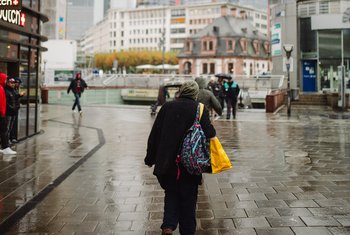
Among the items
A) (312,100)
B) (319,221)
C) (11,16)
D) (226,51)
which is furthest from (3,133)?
(226,51)

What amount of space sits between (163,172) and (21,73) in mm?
8465

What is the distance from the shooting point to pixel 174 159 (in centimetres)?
420

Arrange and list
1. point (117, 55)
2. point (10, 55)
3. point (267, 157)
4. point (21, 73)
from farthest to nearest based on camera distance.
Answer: point (117, 55)
point (21, 73)
point (10, 55)
point (267, 157)

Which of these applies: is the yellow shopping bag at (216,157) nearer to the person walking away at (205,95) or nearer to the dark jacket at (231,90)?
the person walking away at (205,95)

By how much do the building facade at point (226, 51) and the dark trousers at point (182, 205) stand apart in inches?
3250

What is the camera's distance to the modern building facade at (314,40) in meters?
33.0

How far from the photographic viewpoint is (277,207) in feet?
18.5

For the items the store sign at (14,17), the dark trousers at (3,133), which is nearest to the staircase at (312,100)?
the store sign at (14,17)

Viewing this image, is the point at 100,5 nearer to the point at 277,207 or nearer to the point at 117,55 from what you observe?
the point at 117,55

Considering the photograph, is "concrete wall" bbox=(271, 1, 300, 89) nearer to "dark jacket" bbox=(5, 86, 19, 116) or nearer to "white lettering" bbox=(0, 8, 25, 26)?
"white lettering" bbox=(0, 8, 25, 26)

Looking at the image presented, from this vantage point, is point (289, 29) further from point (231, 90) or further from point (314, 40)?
point (231, 90)

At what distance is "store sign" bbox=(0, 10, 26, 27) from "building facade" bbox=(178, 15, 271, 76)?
250ft

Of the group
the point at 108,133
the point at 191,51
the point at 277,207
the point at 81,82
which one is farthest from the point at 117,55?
the point at 277,207

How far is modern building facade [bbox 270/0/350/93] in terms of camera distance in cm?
3297
